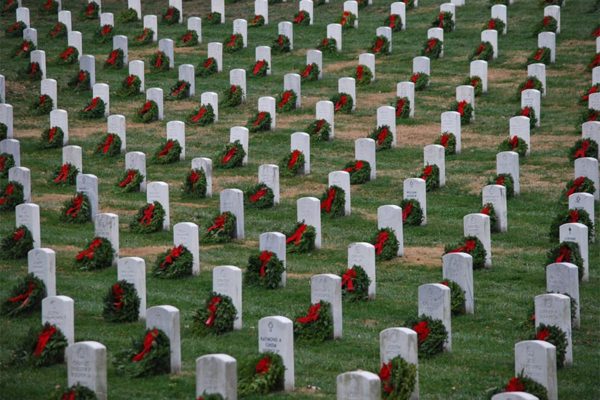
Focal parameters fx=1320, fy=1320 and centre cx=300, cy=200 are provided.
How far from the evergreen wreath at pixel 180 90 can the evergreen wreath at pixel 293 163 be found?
5.72 meters

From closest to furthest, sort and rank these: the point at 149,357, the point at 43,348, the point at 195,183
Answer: the point at 149,357, the point at 43,348, the point at 195,183

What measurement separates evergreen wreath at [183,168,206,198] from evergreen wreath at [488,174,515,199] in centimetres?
519

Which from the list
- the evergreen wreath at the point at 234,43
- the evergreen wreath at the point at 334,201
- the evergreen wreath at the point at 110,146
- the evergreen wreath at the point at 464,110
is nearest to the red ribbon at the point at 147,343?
the evergreen wreath at the point at 334,201

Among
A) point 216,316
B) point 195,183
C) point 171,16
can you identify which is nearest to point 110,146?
point 195,183

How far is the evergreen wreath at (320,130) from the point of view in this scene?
27.0m

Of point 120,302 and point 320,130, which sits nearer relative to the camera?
point 120,302

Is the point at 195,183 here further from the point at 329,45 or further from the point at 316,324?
the point at 329,45

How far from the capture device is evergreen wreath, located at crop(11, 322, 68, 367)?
15836 millimetres

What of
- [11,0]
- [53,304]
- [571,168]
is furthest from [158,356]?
[11,0]

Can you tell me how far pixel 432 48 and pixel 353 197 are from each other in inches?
336

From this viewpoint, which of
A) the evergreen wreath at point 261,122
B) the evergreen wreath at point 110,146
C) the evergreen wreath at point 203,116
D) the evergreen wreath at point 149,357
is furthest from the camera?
the evergreen wreath at point 203,116

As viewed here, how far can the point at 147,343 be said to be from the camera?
50.5 ft

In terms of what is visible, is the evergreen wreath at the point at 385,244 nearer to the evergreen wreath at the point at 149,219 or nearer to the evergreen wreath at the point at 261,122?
the evergreen wreath at the point at 149,219

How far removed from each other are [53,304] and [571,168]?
468 inches
